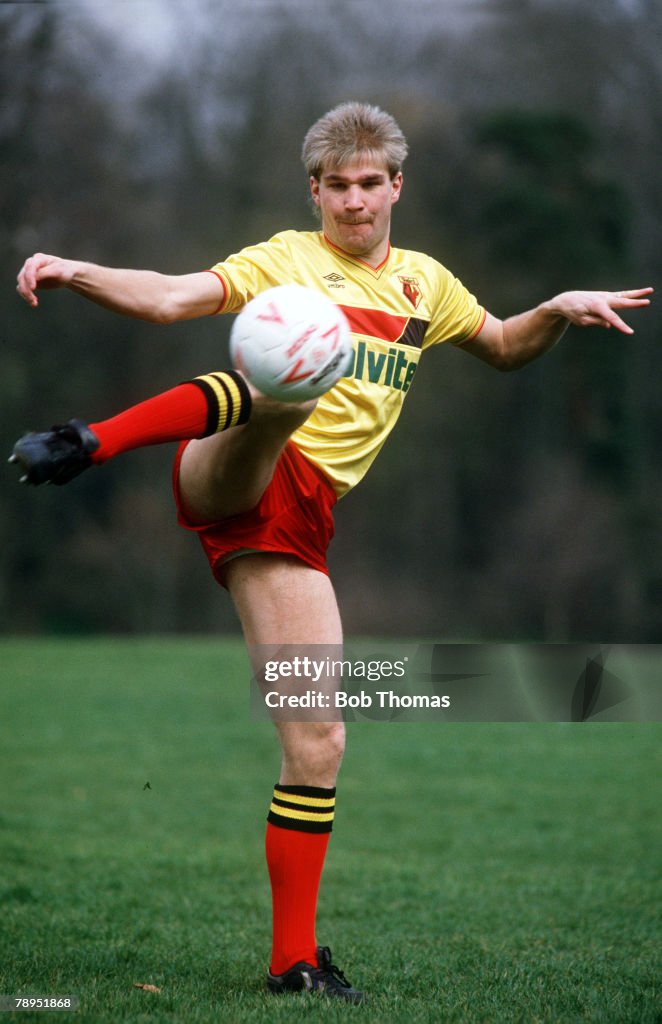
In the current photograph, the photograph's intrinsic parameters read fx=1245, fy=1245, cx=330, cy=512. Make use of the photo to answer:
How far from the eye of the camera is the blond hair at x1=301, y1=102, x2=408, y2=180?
3420mm

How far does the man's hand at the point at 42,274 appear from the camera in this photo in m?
2.94

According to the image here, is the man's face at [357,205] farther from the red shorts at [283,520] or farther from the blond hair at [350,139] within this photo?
the red shorts at [283,520]

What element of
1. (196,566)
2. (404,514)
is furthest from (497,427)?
(196,566)

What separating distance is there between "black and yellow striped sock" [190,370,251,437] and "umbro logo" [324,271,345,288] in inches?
22.8

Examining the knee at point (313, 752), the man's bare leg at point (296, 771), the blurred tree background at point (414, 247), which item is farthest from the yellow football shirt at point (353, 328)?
the blurred tree background at point (414, 247)

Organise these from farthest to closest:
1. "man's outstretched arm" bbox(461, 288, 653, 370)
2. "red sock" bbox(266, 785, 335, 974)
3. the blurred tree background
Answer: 1. the blurred tree background
2. "man's outstretched arm" bbox(461, 288, 653, 370)
3. "red sock" bbox(266, 785, 335, 974)

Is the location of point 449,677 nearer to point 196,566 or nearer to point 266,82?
point 266,82

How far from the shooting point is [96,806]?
27.2ft

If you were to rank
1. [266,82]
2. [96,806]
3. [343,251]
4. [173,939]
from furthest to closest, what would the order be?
[266,82]
[96,806]
[173,939]
[343,251]

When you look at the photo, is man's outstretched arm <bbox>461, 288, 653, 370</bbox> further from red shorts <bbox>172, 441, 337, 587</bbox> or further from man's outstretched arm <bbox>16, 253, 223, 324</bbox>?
man's outstretched arm <bbox>16, 253, 223, 324</bbox>

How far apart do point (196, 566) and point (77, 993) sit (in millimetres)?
20778

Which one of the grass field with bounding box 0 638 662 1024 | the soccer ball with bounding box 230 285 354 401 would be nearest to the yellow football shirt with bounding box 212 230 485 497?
the soccer ball with bounding box 230 285 354 401

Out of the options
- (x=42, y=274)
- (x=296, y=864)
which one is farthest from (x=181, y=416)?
(x=296, y=864)

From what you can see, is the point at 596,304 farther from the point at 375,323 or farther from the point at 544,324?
the point at 375,323
